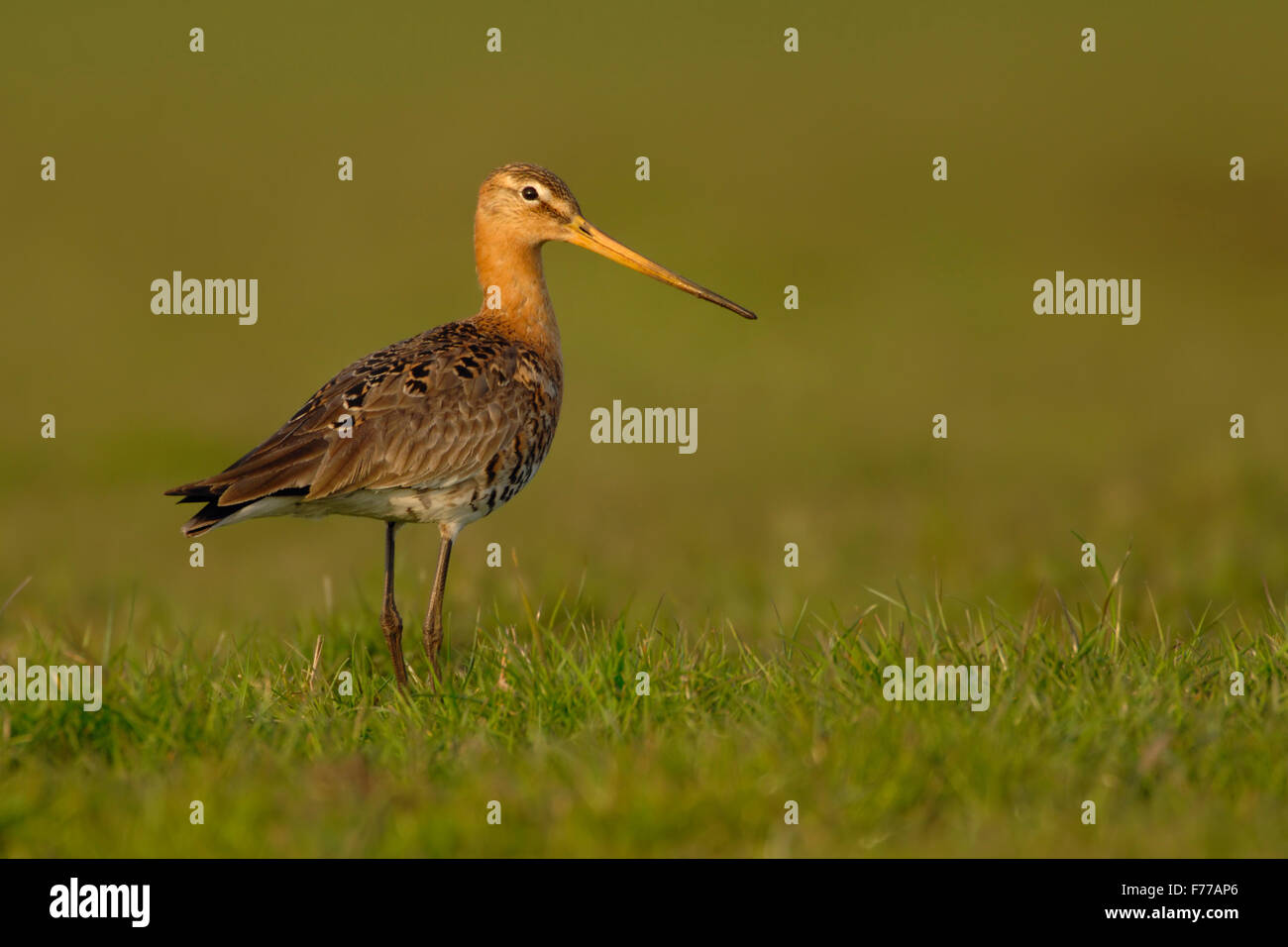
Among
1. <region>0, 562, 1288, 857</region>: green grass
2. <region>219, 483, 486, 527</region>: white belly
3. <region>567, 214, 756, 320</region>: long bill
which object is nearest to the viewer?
<region>0, 562, 1288, 857</region>: green grass

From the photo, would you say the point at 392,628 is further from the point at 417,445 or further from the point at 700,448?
Result: the point at 700,448

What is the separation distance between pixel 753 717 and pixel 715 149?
26778 mm

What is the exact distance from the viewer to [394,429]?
7473 mm

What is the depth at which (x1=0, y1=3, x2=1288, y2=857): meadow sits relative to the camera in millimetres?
5195

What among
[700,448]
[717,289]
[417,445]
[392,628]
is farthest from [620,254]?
[717,289]

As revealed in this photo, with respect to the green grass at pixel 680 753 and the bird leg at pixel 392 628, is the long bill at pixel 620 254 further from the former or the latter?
the green grass at pixel 680 753

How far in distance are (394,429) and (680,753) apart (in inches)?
109

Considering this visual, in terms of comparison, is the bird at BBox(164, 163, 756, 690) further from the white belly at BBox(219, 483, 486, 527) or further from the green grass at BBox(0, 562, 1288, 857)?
the green grass at BBox(0, 562, 1288, 857)

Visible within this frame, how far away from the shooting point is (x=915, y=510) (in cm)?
1459

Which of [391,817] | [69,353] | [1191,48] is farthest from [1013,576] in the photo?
[1191,48]

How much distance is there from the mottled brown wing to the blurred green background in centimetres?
171

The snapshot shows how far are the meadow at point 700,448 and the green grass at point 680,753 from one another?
0.02 meters

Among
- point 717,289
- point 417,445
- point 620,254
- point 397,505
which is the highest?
point 717,289

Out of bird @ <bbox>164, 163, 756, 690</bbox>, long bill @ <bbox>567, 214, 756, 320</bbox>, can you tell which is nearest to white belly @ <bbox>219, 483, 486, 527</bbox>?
bird @ <bbox>164, 163, 756, 690</bbox>
